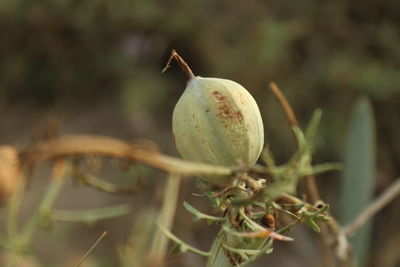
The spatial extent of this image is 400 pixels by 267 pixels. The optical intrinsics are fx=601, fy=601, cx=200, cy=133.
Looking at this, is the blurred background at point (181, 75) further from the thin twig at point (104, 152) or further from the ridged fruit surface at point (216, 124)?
the thin twig at point (104, 152)

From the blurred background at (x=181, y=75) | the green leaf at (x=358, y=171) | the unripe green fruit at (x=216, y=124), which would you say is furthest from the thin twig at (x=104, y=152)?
the blurred background at (x=181, y=75)

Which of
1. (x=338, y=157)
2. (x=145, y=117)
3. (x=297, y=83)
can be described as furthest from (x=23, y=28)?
(x=338, y=157)

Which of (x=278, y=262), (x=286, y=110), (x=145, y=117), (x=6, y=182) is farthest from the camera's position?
(x=145, y=117)

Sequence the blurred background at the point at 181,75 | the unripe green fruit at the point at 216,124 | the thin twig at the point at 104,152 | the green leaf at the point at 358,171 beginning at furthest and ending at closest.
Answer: the blurred background at the point at 181,75 → the green leaf at the point at 358,171 → the unripe green fruit at the point at 216,124 → the thin twig at the point at 104,152

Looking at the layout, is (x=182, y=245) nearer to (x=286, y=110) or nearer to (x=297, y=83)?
(x=286, y=110)

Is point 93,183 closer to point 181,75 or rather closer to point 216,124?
point 216,124
